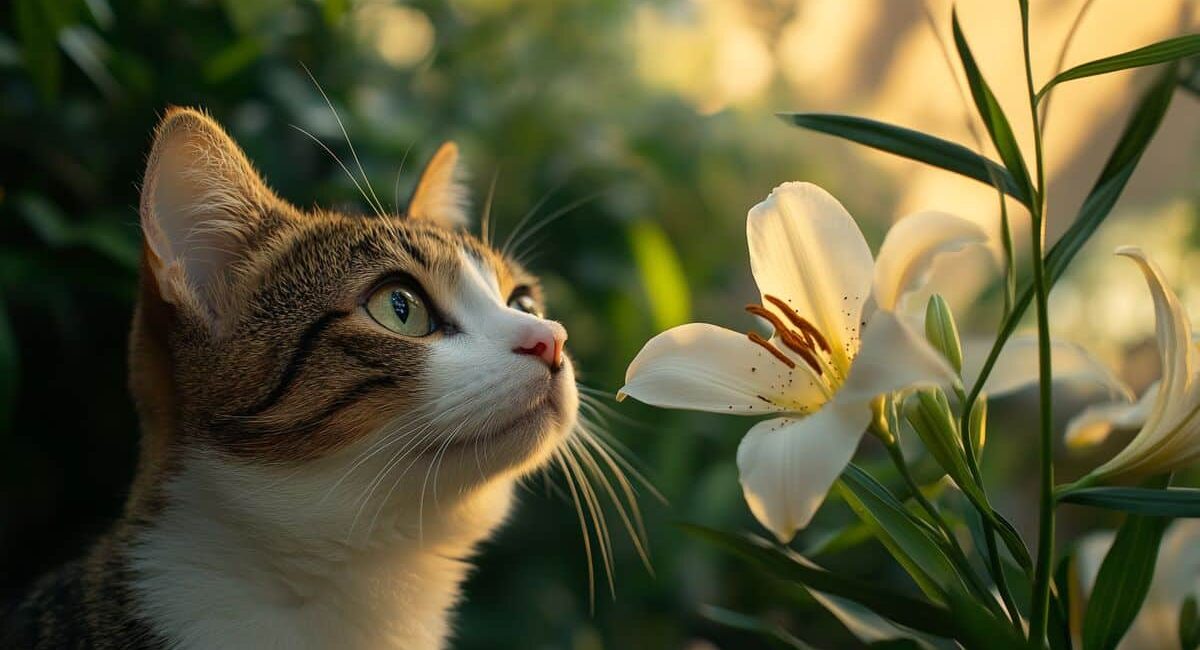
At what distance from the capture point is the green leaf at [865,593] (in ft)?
1.43

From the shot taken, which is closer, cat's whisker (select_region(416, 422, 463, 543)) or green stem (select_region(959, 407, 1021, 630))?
green stem (select_region(959, 407, 1021, 630))

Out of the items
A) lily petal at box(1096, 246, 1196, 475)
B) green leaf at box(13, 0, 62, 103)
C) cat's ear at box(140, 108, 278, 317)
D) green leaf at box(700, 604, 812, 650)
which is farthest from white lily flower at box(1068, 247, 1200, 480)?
green leaf at box(13, 0, 62, 103)

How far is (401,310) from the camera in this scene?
2.40 ft

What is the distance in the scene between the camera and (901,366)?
0.40m

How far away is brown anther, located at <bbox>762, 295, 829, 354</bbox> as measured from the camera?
0.50 meters

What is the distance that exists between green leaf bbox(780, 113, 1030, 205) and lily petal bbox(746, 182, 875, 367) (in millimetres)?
37

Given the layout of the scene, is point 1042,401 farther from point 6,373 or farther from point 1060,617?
point 6,373

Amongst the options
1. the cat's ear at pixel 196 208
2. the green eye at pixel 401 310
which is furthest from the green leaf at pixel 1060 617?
the cat's ear at pixel 196 208

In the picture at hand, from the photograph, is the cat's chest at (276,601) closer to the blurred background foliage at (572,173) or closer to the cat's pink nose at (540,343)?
the cat's pink nose at (540,343)

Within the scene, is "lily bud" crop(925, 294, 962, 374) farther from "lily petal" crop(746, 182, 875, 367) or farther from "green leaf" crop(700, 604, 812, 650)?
"green leaf" crop(700, 604, 812, 650)

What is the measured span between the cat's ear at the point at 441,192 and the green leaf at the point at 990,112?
1.88 feet

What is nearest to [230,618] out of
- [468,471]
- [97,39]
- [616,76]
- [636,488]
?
[468,471]

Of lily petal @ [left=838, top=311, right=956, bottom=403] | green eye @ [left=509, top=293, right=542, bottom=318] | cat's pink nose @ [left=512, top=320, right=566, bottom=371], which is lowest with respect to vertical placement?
lily petal @ [left=838, top=311, right=956, bottom=403]

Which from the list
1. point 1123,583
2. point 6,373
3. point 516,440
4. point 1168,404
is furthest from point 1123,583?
point 6,373
